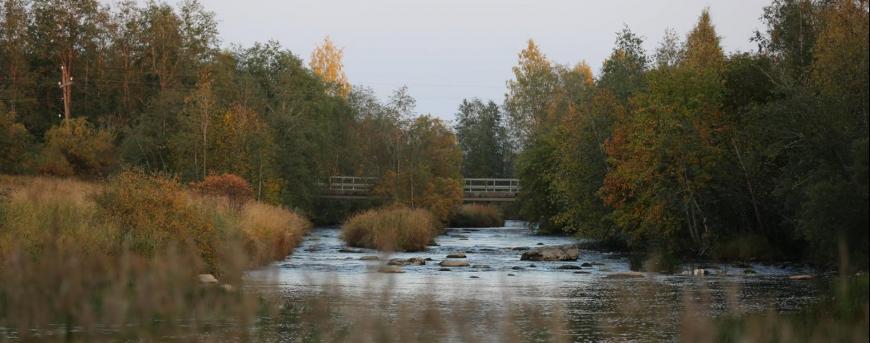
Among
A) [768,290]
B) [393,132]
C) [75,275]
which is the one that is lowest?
[768,290]

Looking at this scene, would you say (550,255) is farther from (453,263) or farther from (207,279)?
(207,279)

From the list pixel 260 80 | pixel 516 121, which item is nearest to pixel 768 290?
pixel 260 80

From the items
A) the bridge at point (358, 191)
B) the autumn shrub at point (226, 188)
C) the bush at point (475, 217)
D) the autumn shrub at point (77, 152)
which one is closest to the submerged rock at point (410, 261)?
the autumn shrub at point (226, 188)

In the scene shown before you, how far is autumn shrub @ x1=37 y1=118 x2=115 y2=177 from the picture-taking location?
192 feet

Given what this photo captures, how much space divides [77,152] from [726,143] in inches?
1541

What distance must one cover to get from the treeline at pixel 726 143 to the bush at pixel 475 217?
2302 centimetres

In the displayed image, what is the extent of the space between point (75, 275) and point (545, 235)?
5267 centimetres

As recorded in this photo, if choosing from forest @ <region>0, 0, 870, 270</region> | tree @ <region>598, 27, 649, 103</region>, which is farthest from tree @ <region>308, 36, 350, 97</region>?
tree @ <region>598, 27, 649, 103</region>

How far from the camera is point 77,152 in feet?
200

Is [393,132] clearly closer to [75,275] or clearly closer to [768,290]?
[768,290]

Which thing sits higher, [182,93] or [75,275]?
[182,93]

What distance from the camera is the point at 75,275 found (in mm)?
9508

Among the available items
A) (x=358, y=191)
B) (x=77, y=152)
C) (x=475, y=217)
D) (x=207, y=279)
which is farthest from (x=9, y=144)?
(x=207, y=279)

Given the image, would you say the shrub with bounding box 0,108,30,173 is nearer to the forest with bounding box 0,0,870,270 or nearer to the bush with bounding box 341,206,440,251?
the forest with bounding box 0,0,870,270
